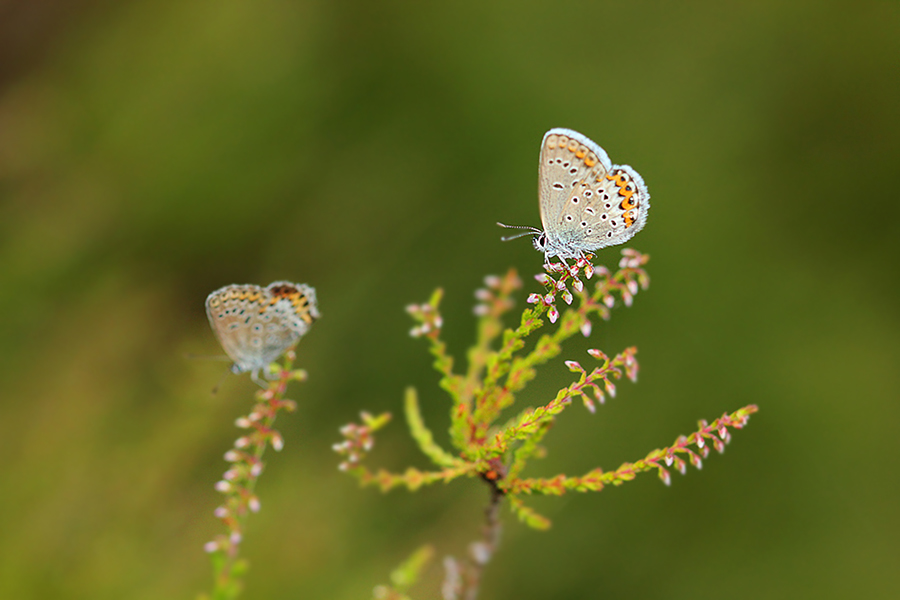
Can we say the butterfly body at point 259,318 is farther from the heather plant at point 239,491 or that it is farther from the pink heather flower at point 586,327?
the pink heather flower at point 586,327

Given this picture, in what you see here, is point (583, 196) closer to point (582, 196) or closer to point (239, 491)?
point (582, 196)

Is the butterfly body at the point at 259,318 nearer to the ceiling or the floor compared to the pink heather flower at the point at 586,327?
nearer to the ceiling

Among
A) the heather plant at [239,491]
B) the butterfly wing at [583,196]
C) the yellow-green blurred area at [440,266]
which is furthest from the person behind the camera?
the yellow-green blurred area at [440,266]

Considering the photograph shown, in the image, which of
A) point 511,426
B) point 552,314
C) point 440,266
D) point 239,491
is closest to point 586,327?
point 552,314

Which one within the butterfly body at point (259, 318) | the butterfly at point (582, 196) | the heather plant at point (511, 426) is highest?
the butterfly at point (582, 196)

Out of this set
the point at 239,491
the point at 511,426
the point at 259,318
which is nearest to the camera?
the point at 239,491

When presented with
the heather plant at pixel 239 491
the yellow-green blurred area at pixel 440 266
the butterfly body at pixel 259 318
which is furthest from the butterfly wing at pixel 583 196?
the yellow-green blurred area at pixel 440 266

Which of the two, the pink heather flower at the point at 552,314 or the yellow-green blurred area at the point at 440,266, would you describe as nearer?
the pink heather flower at the point at 552,314

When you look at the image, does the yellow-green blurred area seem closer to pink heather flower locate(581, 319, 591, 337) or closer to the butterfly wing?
the butterfly wing

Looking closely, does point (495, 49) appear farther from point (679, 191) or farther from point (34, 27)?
point (34, 27)

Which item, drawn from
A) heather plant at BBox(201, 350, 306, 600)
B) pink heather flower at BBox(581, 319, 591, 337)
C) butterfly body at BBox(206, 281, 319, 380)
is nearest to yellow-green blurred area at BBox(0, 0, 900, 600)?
butterfly body at BBox(206, 281, 319, 380)
